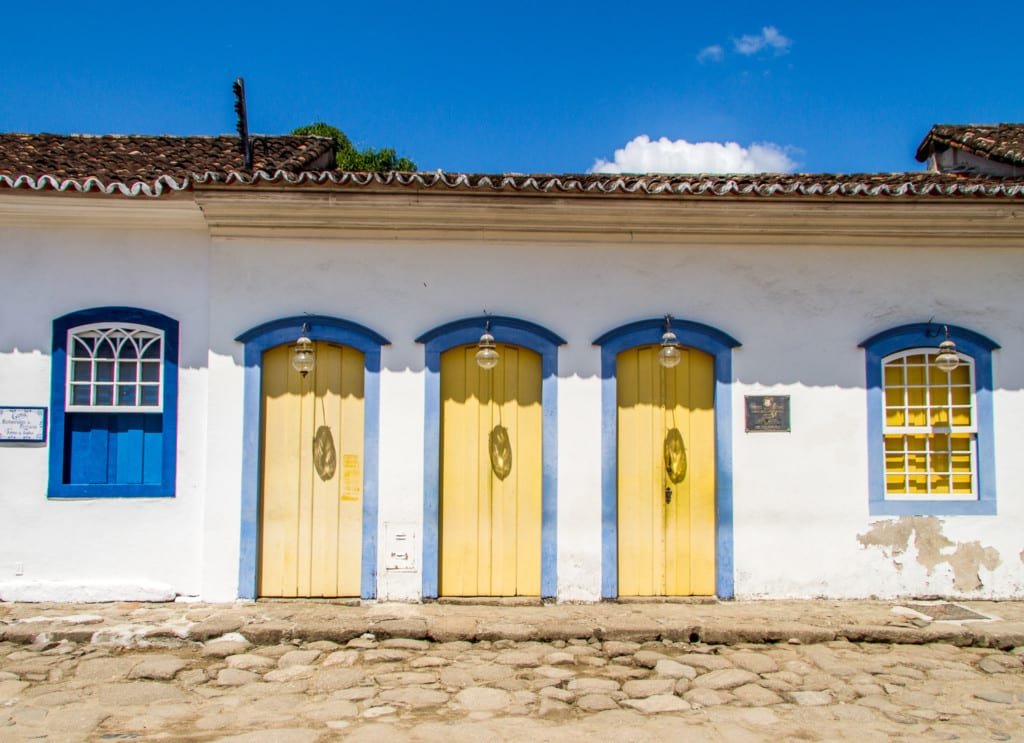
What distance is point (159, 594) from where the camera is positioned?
691 centimetres

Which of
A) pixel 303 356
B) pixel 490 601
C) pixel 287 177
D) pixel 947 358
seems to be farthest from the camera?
pixel 490 601

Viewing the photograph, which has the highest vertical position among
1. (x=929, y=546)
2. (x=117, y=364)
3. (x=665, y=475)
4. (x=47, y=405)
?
(x=117, y=364)

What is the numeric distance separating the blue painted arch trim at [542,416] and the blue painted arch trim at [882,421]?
2.85m

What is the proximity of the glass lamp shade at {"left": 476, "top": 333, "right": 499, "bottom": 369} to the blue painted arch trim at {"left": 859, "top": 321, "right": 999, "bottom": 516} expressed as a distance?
132 inches

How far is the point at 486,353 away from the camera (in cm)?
671

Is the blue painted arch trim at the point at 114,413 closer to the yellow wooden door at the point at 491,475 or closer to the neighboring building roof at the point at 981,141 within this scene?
the yellow wooden door at the point at 491,475

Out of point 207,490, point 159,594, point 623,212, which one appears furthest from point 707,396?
point 159,594

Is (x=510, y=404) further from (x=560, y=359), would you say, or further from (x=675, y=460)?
(x=675, y=460)

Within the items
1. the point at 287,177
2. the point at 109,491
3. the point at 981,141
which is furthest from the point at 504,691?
the point at 981,141

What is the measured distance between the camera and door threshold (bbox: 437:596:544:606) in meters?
6.88

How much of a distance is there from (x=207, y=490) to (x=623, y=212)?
14.3 feet

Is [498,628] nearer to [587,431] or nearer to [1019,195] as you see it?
[587,431]

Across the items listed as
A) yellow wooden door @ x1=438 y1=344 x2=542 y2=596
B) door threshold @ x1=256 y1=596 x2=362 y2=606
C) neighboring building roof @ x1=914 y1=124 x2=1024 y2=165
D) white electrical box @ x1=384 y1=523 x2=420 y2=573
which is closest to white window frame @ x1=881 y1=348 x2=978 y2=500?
neighboring building roof @ x1=914 y1=124 x2=1024 y2=165

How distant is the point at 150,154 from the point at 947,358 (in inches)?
339
